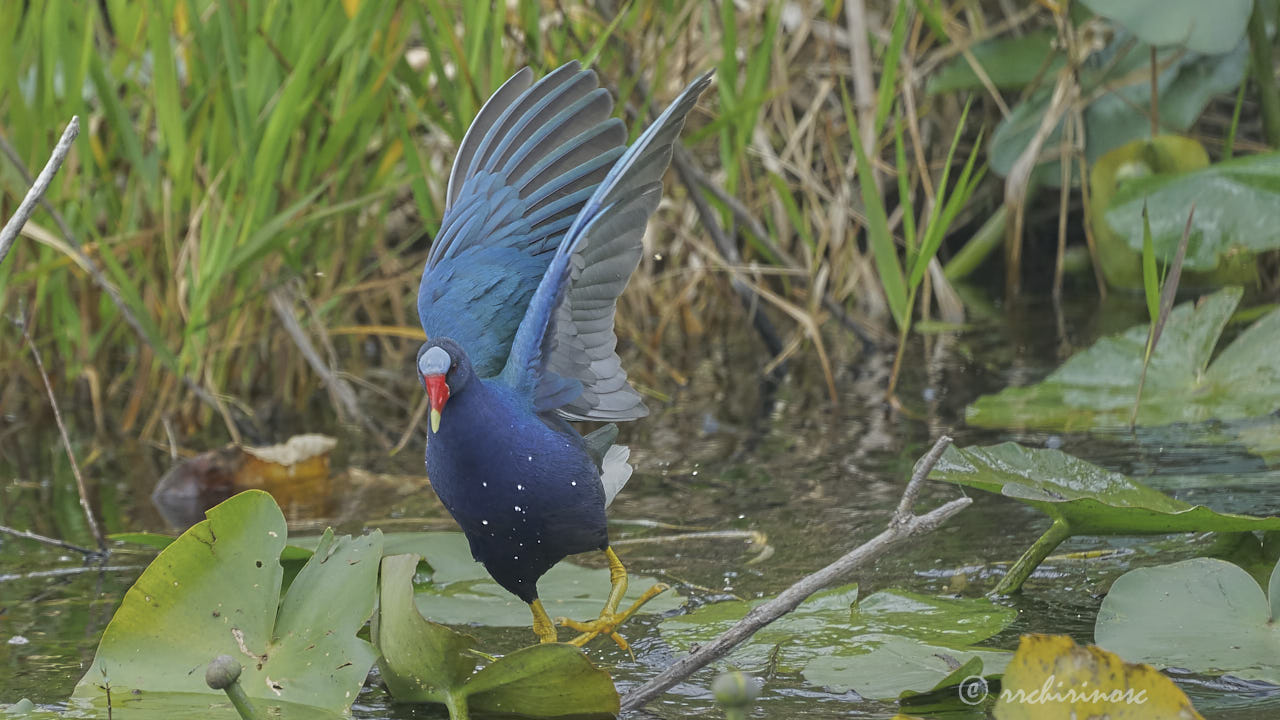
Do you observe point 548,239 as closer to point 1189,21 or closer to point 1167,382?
point 1167,382

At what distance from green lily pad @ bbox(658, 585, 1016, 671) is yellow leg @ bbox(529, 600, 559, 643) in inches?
6.3

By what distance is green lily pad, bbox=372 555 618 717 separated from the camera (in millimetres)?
1591

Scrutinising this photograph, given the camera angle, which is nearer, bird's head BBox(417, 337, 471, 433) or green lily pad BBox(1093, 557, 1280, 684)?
green lily pad BBox(1093, 557, 1280, 684)

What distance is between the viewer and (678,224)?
136 inches

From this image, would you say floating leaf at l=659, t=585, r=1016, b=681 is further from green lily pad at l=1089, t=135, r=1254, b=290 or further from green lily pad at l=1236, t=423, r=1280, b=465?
green lily pad at l=1089, t=135, r=1254, b=290

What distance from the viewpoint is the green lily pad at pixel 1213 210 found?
3.01 m

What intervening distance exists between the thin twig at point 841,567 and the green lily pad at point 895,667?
19cm

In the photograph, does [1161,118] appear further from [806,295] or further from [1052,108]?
[806,295]

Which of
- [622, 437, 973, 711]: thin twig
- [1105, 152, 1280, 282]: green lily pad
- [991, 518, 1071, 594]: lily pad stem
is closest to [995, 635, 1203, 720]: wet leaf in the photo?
[622, 437, 973, 711]: thin twig

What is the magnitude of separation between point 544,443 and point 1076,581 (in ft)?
2.55

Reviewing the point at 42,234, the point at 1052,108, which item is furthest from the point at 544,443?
the point at 1052,108

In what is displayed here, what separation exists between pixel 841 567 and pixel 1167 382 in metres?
1.66

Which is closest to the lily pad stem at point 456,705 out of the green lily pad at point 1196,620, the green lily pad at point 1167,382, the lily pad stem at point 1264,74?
the green lily pad at point 1196,620

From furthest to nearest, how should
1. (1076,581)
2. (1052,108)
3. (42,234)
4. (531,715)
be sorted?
(1052,108), (42,234), (1076,581), (531,715)
